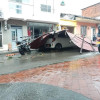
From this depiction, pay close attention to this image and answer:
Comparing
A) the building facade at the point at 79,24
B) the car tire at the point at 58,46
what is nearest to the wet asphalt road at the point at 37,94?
the car tire at the point at 58,46

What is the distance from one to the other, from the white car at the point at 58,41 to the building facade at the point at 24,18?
4.62 m

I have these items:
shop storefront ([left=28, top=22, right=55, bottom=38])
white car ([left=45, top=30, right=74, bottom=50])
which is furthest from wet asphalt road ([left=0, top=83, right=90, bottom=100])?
shop storefront ([left=28, top=22, right=55, bottom=38])

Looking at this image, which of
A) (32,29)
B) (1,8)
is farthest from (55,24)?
(1,8)

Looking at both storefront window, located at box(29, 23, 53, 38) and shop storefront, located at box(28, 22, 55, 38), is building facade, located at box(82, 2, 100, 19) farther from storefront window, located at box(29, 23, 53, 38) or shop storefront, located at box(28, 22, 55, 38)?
storefront window, located at box(29, 23, 53, 38)

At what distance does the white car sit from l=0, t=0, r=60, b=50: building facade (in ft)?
15.2

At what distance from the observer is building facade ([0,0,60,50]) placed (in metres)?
13.9

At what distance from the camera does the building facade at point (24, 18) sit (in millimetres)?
13862

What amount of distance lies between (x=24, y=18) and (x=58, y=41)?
5.13m

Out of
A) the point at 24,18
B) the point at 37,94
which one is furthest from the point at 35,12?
the point at 37,94

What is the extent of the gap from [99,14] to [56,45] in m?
21.9

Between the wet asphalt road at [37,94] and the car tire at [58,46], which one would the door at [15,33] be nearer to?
the car tire at [58,46]

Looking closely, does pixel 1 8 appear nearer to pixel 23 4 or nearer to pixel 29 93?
pixel 23 4

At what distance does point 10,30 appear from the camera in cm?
1462

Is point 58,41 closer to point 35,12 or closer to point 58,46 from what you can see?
point 58,46
